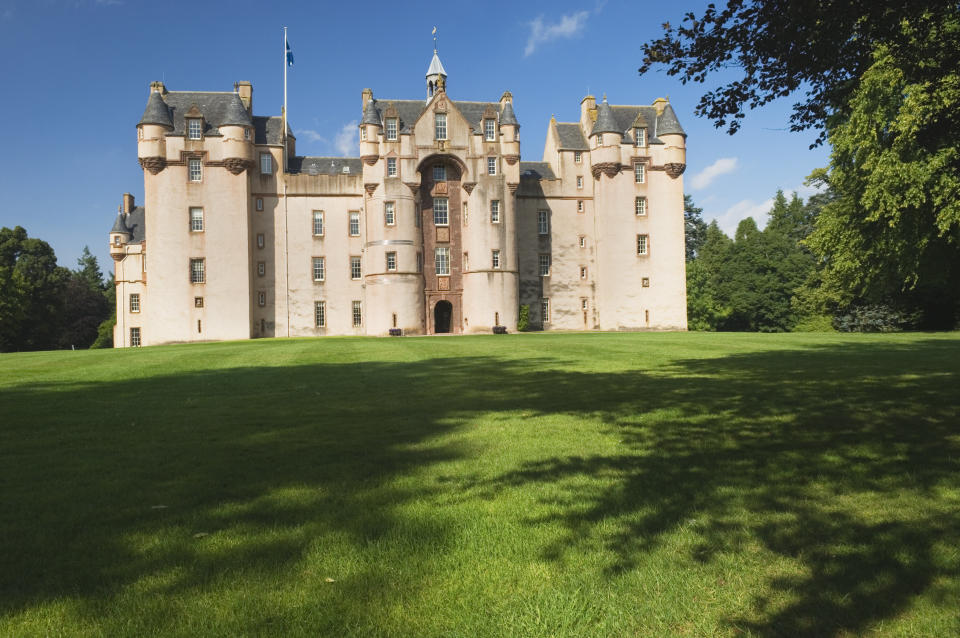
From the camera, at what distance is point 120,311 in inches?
2233

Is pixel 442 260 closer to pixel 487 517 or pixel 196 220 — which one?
pixel 196 220

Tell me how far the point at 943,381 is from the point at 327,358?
18086 mm

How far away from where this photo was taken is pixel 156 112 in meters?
51.8

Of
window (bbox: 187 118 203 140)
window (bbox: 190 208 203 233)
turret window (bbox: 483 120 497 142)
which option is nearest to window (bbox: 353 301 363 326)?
window (bbox: 190 208 203 233)

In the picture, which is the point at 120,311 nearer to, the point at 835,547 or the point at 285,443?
the point at 285,443

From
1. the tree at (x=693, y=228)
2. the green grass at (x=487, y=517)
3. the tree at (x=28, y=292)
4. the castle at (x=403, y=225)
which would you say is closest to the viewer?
the green grass at (x=487, y=517)

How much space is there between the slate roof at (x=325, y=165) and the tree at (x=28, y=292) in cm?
3254

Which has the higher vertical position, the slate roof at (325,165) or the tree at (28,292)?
the slate roof at (325,165)

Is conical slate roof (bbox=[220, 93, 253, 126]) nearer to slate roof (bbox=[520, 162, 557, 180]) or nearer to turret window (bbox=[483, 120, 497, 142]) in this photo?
turret window (bbox=[483, 120, 497, 142])

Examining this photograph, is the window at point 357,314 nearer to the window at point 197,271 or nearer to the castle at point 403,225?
the castle at point 403,225

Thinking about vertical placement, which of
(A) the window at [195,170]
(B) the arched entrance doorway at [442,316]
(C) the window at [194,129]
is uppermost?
(C) the window at [194,129]

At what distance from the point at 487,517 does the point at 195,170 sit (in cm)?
5465

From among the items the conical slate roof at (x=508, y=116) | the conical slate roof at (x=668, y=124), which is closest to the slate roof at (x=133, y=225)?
the conical slate roof at (x=508, y=116)

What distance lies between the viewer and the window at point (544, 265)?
59156 millimetres
